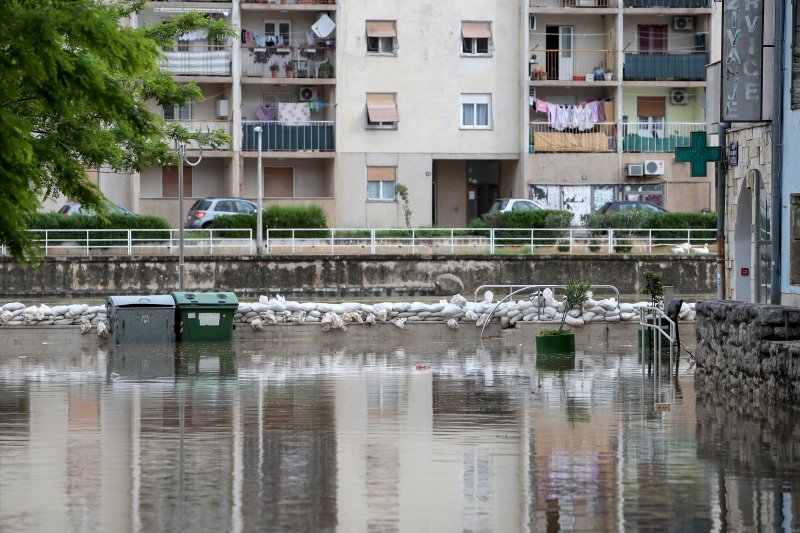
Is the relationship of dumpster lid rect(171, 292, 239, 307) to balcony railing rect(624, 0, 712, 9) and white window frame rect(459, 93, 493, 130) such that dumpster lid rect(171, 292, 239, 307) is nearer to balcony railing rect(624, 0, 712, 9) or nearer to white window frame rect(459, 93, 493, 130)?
Answer: white window frame rect(459, 93, 493, 130)

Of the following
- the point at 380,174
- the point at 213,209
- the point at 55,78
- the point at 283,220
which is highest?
the point at 380,174

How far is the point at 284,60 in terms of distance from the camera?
50562mm

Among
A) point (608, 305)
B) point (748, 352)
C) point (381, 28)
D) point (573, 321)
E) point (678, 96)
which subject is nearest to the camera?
point (748, 352)

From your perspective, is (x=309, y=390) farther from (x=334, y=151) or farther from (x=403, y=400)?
(x=334, y=151)

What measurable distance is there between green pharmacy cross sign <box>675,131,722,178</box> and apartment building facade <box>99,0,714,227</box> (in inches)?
1206

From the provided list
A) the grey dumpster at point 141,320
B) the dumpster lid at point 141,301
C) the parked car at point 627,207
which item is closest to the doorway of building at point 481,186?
the parked car at point 627,207

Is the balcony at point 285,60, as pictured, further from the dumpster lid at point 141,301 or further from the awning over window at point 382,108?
the dumpster lid at point 141,301

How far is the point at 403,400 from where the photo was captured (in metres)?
16.8

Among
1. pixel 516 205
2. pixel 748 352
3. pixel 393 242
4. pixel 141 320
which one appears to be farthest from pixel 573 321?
pixel 516 205

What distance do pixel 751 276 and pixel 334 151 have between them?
31454mm

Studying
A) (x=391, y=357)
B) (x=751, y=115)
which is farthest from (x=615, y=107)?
(x=751, y=115)

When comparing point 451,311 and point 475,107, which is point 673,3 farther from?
point 451,311

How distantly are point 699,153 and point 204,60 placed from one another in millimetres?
32305

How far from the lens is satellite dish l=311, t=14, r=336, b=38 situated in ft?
164
